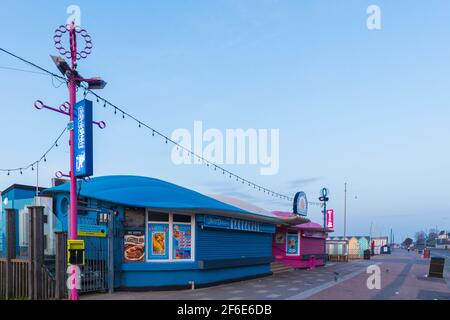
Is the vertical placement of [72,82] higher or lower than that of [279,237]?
higher

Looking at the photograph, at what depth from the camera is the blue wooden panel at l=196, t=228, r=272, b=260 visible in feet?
59.5

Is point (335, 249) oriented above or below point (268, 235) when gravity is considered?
below

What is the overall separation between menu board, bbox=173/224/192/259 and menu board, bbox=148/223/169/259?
1.20 feet

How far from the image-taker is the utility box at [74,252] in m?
10.8

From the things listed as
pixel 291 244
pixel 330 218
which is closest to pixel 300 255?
pixel 291 244

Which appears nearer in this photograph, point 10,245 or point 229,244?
point 10,245

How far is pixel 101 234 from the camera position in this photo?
1611cm

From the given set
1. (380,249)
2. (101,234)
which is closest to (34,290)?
(101,234)

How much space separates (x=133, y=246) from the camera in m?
16.5

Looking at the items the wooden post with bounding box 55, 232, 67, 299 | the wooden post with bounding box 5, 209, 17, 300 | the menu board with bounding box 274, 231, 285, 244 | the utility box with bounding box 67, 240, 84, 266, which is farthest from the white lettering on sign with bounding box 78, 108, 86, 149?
the menu board with bounding box 274, 231, 285, 244

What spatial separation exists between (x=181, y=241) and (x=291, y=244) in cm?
1506

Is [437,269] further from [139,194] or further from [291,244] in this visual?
[139,194]

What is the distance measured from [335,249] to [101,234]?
121ft
